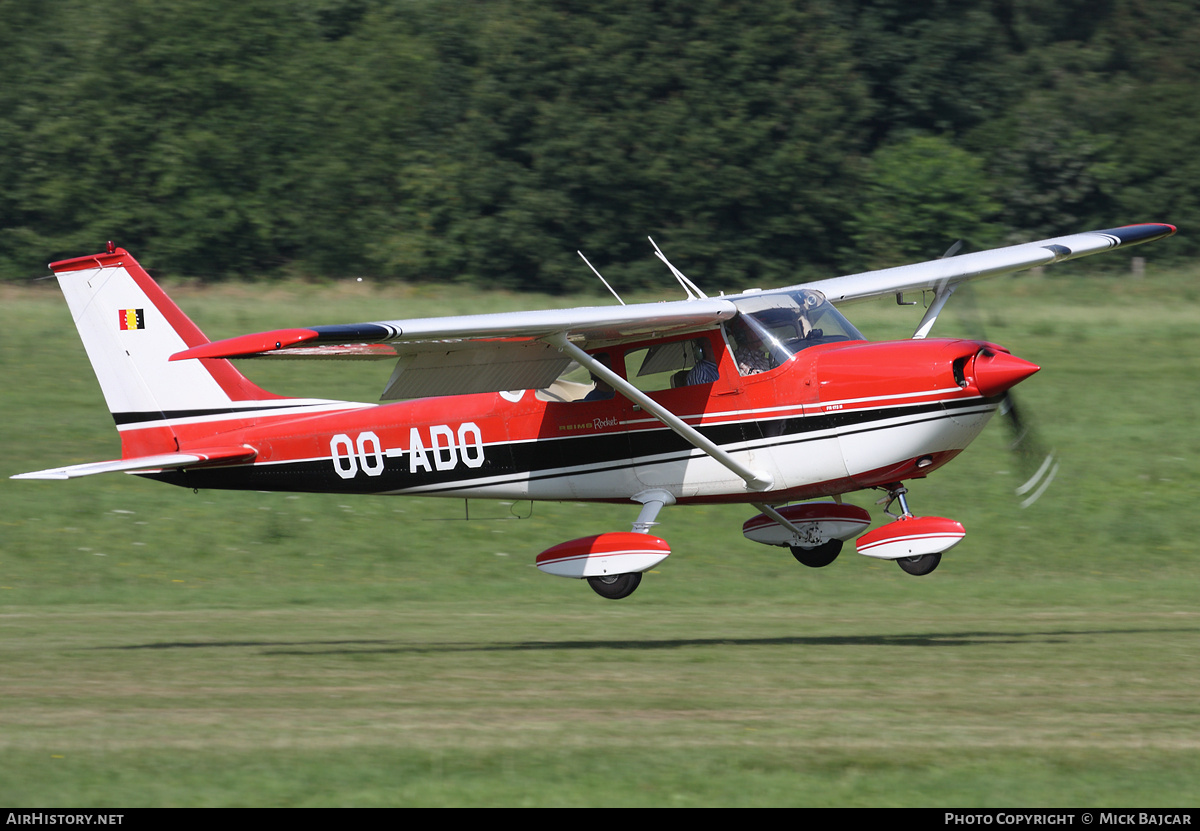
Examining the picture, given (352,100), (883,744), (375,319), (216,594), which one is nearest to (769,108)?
(352,100)

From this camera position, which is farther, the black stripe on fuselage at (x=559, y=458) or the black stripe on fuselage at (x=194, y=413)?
the black stripe on fuselage at (x=194, y=413)

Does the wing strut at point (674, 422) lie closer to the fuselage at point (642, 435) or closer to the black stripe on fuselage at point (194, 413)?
the fuselage at point (642, 435)

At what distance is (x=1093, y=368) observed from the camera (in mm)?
27047

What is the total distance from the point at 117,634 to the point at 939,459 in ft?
25.9

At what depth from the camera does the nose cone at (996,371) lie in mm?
11633

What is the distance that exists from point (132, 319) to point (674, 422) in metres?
5.43

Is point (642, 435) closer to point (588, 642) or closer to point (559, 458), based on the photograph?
point (559, 458)

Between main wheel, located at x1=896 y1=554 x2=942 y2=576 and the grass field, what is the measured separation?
0.71m

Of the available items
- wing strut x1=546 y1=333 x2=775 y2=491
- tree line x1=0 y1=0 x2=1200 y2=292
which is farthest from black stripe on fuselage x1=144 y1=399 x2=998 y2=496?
tree line x1=0 y1=0 x2=1200 y2=292

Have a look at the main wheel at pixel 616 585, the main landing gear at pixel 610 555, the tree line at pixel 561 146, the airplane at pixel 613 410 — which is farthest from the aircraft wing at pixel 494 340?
the tree line at pixel 561 146

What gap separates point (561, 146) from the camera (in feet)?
156

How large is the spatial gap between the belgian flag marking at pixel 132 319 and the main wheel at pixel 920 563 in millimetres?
7405

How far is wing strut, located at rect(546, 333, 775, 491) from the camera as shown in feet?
40.4

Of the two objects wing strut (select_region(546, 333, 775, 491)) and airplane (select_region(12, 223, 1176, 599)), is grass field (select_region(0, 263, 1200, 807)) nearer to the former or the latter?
airplane (select_region(12, 223, 1176, 599))
